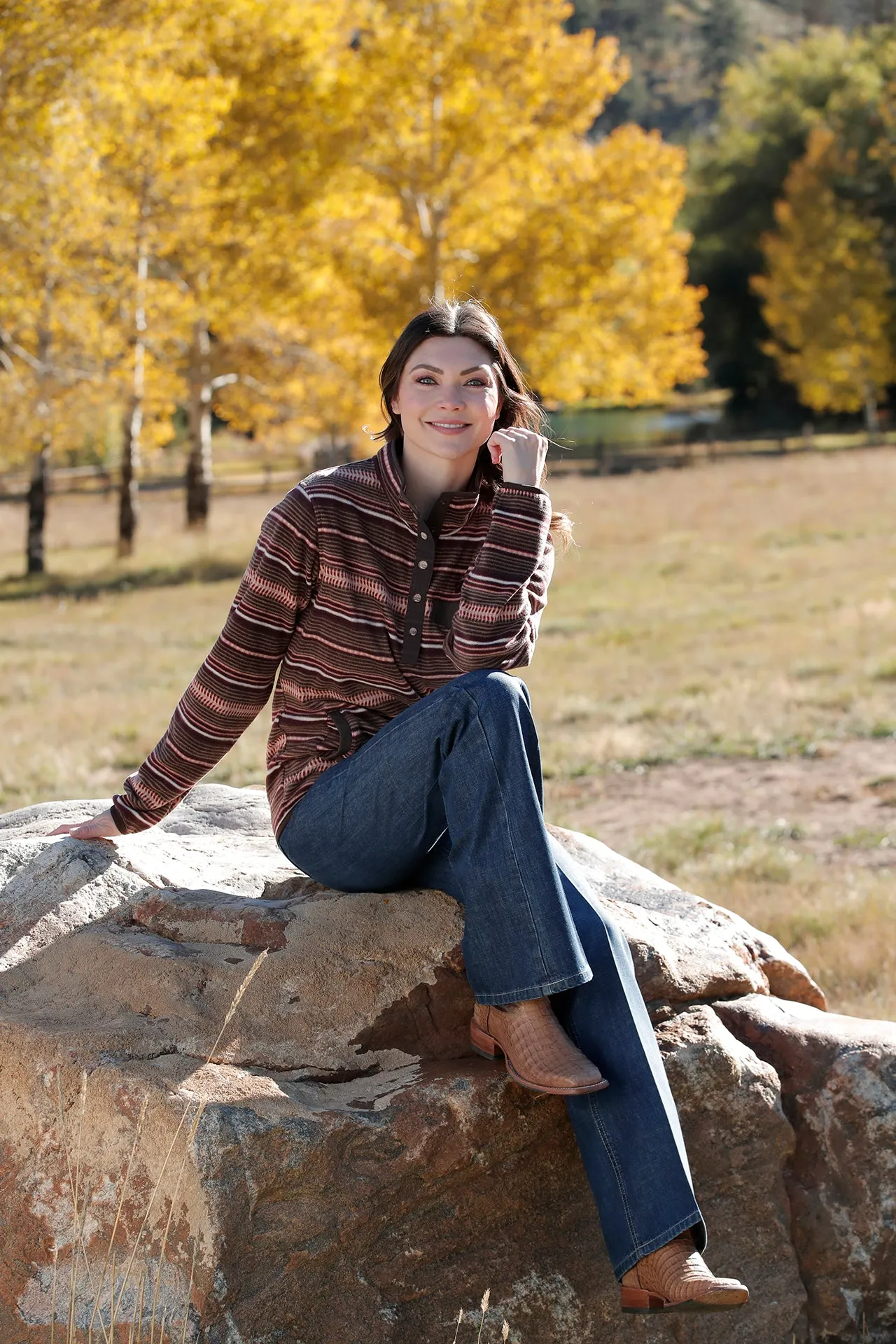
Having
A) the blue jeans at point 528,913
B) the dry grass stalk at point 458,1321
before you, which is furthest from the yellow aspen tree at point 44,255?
the dry grass stalk at point 458,1321

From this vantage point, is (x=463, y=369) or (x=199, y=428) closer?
(x=463, y=369)

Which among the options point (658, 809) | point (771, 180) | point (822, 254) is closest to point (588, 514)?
point (658, 809)

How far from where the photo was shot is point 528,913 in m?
2.79

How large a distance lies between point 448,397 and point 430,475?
7.9 inches

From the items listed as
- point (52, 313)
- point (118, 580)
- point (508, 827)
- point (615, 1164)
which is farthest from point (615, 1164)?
point (118, 580)

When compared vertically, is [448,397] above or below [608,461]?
above

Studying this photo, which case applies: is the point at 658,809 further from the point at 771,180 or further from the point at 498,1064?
the point at 771,180

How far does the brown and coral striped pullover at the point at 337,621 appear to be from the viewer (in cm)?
334

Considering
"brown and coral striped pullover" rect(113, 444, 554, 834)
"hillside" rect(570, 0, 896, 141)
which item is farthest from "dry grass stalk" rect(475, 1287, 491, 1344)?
"hillside" rect(570, 0, 896, 141)

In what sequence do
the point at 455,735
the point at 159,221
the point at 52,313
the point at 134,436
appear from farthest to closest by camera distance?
the point at 134,436
the point at 159,221
the point at 52,313
the point at 455,735

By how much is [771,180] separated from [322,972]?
47867mm

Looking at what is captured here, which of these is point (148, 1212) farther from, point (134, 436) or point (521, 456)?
point (134, 436)

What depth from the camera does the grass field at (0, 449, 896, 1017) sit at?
6602 mm

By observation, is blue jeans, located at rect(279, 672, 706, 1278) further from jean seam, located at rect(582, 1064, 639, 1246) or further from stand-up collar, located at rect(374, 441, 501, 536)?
stand-up collar, located at rect(374, 441, 501, 536)
